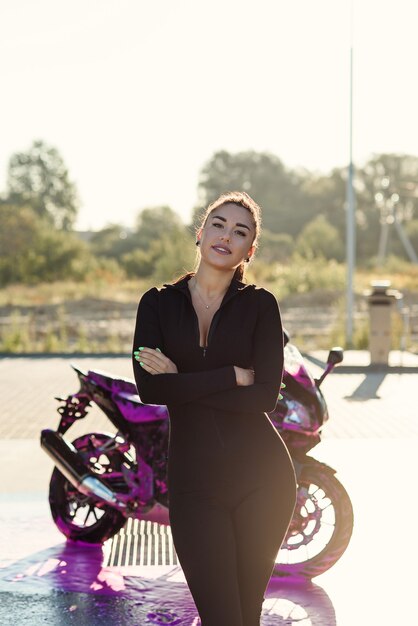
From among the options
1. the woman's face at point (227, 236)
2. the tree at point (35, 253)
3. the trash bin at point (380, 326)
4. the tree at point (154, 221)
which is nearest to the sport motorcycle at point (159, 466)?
the woman's face at point (227, 236)

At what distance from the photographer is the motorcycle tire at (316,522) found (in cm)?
577

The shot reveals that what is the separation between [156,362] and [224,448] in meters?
0.35

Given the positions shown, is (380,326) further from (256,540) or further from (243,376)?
(256,540)

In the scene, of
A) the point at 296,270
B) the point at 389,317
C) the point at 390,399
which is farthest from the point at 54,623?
the point at 296,270

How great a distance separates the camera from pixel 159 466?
592 centimetres

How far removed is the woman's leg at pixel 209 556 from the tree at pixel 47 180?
96877mm

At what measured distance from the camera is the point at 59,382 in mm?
17109

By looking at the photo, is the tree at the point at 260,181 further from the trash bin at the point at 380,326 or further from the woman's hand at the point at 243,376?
the woman's hand at the point at 243,376

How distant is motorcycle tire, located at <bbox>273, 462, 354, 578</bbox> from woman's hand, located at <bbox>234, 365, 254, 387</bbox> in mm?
2261

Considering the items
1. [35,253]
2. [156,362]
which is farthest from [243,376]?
[35,253]

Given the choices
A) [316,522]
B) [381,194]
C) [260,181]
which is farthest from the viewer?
[260,181]

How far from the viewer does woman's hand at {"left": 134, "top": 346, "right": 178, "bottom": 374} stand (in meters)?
3.57

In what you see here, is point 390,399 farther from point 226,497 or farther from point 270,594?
point 226,497

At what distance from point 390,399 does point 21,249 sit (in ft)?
159
